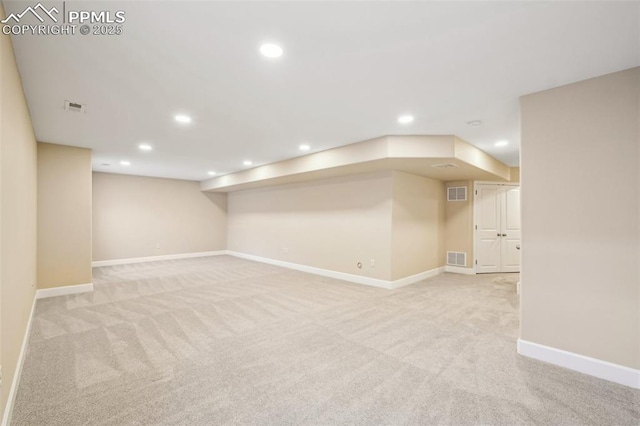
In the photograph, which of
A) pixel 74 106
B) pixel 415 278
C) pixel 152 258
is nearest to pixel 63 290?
pixel 74 106

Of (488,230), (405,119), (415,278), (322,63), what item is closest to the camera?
(322,63)

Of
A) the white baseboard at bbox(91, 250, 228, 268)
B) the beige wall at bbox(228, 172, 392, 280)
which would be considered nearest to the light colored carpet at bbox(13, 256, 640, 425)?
the beige wall at bbox(228, 172, 392, 280)

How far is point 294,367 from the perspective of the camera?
8.41 ft

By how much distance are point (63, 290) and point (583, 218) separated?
7403 millimetres

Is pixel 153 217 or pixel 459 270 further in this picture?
pixel 153 217

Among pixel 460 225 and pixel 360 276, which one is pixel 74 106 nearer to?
pixel 360 276

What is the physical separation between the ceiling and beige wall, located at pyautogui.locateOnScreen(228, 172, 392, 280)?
1.88 meters

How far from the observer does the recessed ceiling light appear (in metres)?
2.08

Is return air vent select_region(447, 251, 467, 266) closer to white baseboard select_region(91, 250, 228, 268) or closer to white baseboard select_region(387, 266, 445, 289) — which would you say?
white baseboard select_region(387, 266, 445, 289)

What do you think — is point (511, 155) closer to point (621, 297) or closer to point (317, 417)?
point (621, 297)

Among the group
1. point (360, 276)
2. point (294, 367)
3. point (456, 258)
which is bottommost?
point (294, 367)

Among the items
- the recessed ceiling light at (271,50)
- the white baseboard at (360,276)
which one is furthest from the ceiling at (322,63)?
the white baseboard at (360,276)

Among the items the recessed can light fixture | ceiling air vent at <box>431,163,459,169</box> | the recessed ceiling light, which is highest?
the recessed ceiling light

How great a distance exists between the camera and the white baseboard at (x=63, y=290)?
4738 millimetres
